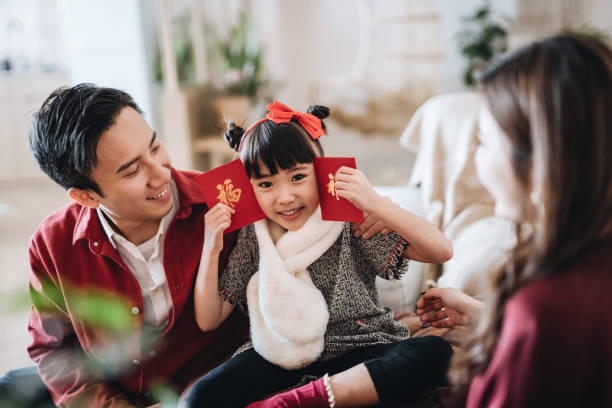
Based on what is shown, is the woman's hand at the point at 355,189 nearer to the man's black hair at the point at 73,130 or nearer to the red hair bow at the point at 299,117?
the red hair bow at the point at 299,117

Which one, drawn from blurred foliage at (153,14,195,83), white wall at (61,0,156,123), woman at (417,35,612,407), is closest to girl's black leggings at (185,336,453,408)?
woman at (417,35,612,407)

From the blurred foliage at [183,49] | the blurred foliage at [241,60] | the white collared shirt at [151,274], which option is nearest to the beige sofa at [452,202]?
the white collared shirt at [151,274]

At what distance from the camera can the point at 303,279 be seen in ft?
4.00

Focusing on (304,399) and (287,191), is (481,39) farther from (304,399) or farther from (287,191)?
(304,399)

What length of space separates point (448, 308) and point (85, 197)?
0.91 meters

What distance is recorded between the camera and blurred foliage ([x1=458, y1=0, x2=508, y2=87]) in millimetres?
3650

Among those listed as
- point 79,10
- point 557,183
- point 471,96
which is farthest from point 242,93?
point 557,183

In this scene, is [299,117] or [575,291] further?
[299,117]

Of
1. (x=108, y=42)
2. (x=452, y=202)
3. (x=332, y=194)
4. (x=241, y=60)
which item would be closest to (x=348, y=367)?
(x=332, y=194)

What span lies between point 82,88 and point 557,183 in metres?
1.04

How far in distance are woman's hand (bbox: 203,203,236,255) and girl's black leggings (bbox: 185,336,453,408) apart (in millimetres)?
275

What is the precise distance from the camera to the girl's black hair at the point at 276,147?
44.6 inches

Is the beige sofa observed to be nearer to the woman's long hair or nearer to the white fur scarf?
the white fur scarf

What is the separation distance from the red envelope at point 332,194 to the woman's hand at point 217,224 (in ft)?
0.73
